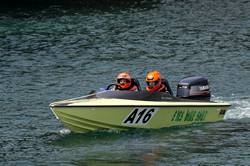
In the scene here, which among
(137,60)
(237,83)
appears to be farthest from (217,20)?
(237,83)

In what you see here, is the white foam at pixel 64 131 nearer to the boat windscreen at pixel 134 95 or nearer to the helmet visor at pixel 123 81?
the boat windscreen at pixel 134 95

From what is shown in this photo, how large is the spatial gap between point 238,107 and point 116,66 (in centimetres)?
1113

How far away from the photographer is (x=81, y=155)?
79.0 ft

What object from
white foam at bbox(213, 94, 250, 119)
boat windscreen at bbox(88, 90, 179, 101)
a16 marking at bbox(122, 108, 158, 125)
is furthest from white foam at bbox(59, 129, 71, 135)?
white foam at bbox(213, 94, 250, 119)

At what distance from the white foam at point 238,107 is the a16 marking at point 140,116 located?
13.3 ft

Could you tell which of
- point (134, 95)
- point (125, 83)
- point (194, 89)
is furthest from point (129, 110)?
point (194, 89)

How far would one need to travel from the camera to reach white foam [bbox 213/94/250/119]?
97.5 feet

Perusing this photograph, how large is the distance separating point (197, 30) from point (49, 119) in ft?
84.9

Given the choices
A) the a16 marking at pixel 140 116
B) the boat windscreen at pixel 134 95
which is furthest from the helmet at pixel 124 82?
the a16 marking at pixel 140 116

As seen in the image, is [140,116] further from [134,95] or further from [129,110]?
[134,95]

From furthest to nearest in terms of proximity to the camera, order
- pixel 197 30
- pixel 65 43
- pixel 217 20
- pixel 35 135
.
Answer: pixel 217 20
pixel 197 30
pixel 65 43
pixel 35 135

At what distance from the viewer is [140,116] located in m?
26.4

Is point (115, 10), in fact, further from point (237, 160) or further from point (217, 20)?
point (237, 160)

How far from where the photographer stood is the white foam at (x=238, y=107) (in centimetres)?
2970
